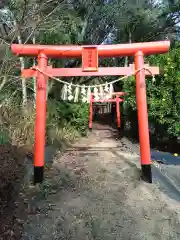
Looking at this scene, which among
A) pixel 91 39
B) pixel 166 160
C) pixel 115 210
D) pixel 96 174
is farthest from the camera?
pixel 91 39

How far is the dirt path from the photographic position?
327 centimetres

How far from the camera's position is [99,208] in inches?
151

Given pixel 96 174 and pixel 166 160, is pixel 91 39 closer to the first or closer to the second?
pixel 166 160

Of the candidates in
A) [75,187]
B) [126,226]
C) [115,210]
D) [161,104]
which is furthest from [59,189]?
[161,104]

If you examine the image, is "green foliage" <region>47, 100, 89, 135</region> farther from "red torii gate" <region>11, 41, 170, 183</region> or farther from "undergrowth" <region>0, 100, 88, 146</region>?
"red torii gate" <region>11, 41, 170, 183</region>

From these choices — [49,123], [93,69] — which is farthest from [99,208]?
[49,123]

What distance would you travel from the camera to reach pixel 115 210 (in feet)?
12.5

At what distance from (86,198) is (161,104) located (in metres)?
4.26

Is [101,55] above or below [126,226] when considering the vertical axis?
above

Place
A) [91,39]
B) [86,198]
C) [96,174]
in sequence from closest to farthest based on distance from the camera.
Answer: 1. [86,198]
2. [96,174]
3. [91,39]

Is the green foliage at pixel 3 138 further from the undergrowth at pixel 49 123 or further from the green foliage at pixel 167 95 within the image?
the green foliage at pixel 167 95

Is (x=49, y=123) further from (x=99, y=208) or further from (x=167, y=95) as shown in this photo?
(x=99, y=208)

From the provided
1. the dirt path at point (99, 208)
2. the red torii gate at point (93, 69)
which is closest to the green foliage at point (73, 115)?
the dirt path at point (99, 208)

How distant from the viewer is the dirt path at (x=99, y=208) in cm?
327
